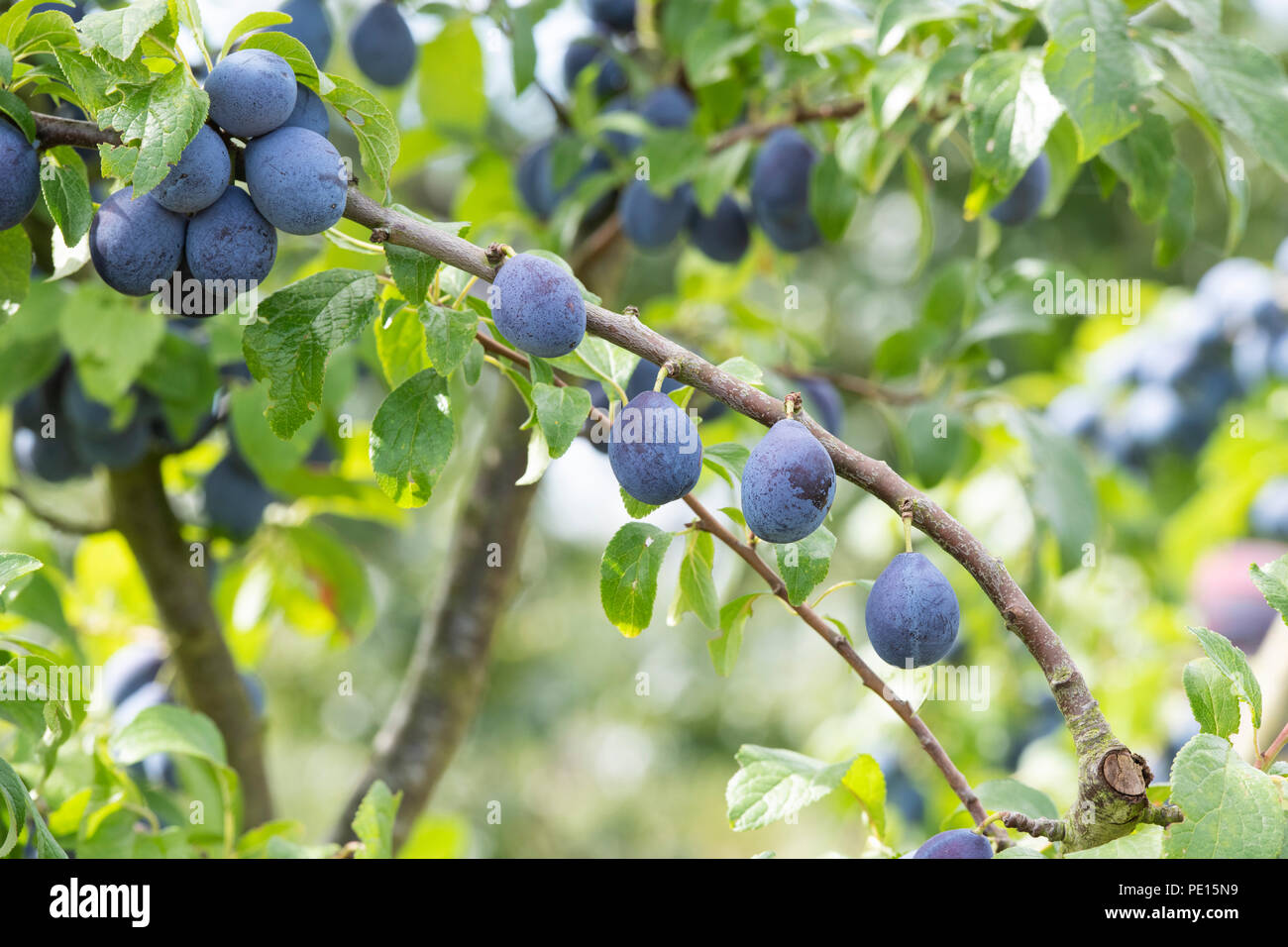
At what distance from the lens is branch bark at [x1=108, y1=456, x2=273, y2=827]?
1.13m

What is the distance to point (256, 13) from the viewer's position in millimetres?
533

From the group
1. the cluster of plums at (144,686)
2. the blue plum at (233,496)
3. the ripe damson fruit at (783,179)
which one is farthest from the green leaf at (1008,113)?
the cluster of plums at (144,686)

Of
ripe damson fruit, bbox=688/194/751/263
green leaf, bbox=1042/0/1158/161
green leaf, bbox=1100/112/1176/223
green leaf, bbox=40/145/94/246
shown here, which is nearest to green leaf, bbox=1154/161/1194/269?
green leaf, bbox=1100/112/1176/223

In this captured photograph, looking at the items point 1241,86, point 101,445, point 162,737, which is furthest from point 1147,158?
point 101,445

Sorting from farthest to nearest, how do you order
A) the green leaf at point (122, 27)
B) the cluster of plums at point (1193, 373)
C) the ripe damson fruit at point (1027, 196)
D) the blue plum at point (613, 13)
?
the cluster of plums at point (1193, 373)
the blue plum at point (613, 13)
the ripe damson fruit at point (1027, 196)
the green leaf at point (122, 27)

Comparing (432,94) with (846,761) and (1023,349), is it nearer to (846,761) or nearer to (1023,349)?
(846,761)

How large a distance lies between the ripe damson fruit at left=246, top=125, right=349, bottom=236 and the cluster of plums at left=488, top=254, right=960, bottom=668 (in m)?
0.08

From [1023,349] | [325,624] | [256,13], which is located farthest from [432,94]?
[1023,349]

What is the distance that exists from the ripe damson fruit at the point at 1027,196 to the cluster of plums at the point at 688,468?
1.96 feet

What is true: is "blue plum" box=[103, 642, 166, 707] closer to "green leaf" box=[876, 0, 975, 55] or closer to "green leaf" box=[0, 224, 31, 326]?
"green leaf" box=[0, 224, 31, 326]

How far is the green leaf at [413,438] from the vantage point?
0.57 meters

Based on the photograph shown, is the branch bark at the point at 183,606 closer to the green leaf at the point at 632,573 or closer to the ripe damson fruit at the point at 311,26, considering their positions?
the ripe damson fruit at the point at 311,26

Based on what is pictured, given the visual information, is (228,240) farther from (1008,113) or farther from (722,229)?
(722,229)

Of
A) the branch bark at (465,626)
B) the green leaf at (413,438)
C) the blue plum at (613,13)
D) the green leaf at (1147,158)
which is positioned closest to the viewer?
the green leaf at (413,438)
